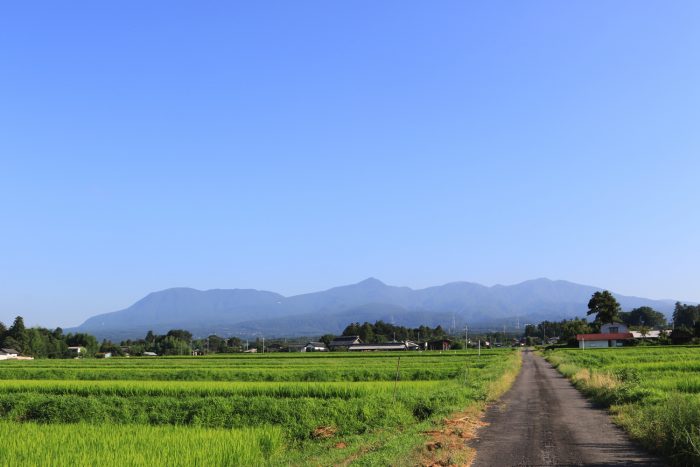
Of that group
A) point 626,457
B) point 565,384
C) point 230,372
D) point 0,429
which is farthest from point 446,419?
point 230,372

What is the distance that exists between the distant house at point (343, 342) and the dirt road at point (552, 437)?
126 meters

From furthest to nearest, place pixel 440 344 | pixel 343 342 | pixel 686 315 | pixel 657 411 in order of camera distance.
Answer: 1. pixel 686 315
2. pixel 343 342
3. pixel 440 344
4. pixel 657 411

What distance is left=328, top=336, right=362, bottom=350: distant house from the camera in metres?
149

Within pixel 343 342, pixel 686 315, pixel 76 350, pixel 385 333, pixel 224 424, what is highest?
pixel 686 315

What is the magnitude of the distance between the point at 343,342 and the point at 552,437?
141 meters

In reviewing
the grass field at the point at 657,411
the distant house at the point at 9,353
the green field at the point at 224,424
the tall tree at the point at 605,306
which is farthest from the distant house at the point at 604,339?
the distant house at the point at 9,353

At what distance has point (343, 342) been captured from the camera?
154 m

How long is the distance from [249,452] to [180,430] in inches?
149

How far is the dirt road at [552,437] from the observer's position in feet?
38.8

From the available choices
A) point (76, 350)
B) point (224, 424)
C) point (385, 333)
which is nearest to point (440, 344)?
point (385, 333)

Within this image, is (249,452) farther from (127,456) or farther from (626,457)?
(626,457)

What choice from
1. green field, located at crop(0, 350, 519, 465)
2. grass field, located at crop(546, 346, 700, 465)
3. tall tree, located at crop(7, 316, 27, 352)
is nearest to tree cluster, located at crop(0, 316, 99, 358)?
tall tree, located at crop(7, 316, 27, 352)

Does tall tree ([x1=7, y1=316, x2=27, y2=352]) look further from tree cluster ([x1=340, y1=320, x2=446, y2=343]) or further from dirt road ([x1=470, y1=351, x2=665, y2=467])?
dirt road ([x1=470, y1=351, x2=665, y2=467])

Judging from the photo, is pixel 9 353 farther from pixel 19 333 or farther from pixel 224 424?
pixel 224 424
